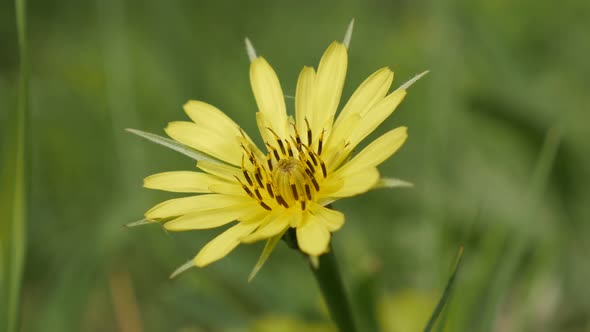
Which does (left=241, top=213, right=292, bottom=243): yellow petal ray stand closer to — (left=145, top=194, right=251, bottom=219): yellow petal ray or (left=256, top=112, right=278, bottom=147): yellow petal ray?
Answer: (left=145, top=194, right=251, bottom=219): yellow petal ray

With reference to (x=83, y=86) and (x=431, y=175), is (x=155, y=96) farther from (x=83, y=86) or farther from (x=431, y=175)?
(x=431, y=175)

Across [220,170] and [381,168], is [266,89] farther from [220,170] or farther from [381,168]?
[381,168]

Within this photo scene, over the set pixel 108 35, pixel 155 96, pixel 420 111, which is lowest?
pixel 420 111

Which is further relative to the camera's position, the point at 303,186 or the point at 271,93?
the point at 271,93

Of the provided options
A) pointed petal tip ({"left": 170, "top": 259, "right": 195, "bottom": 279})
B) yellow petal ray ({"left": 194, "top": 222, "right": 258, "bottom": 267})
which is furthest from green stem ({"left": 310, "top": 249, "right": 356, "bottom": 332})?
pointed petal tip ({"left": 170, "top": 259, "right": 195, "bottom": 279})

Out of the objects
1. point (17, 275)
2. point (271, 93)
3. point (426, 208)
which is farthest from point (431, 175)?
point (17, 275)

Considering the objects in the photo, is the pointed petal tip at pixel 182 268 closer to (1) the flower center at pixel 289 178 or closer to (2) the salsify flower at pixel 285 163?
(2) the salsify flower at pixel 285 163

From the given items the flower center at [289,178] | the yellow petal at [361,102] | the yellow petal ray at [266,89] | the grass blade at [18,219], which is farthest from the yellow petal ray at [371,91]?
the grass blade at [18,219]
